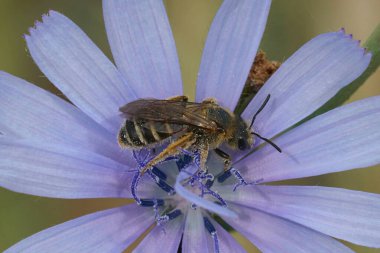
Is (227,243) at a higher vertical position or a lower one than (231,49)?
lower

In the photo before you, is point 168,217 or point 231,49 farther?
point 231,49

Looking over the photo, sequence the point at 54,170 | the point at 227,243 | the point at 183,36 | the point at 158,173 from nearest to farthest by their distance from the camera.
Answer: the point at 54,170, the point at 227,243, the point at 158,173, the point at 183,36

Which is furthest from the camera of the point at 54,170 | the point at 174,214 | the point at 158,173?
the point at 158,173

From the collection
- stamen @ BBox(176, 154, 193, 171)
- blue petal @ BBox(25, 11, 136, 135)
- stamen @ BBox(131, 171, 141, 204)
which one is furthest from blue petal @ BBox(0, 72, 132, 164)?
stamen @ BBox(176, 154, 193, 171)

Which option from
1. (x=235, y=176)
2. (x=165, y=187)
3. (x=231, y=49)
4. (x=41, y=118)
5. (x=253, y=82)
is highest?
(x=41, y=118)

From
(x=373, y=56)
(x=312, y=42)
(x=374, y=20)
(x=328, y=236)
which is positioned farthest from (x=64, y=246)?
(x=374, y=20)

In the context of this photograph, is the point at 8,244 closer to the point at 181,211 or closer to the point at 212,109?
the point at 181,211

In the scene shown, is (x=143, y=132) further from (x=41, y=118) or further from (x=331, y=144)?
(x=331, y=144)

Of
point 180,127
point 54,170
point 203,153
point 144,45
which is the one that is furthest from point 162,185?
point 144,45
